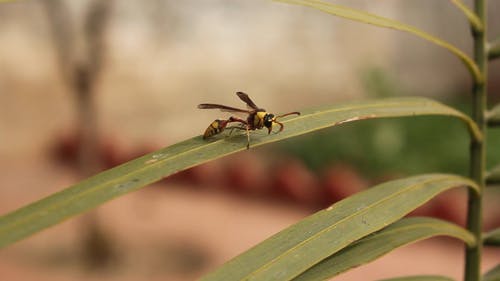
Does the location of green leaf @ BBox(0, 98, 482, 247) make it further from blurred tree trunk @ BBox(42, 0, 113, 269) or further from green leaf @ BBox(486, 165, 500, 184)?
blurred tree trunk @ BBox(42, 0, 113, 269)

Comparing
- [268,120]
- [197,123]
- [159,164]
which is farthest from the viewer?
[197,123]

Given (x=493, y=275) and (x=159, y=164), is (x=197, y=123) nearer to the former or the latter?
(x=493, y=275)

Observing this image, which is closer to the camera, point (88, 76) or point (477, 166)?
point (477, 166)

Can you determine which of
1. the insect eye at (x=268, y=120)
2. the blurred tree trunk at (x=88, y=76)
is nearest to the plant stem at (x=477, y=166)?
the insect eye at (x=268, y=120)

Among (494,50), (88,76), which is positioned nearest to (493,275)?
(494,50)

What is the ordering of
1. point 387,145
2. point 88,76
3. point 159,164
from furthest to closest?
point 387,145
point 88,76
point 159,164

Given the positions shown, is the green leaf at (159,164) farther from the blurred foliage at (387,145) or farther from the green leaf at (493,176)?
the blurred foliage at (387,145)

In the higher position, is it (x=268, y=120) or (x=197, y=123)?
(x=268, y=120)
